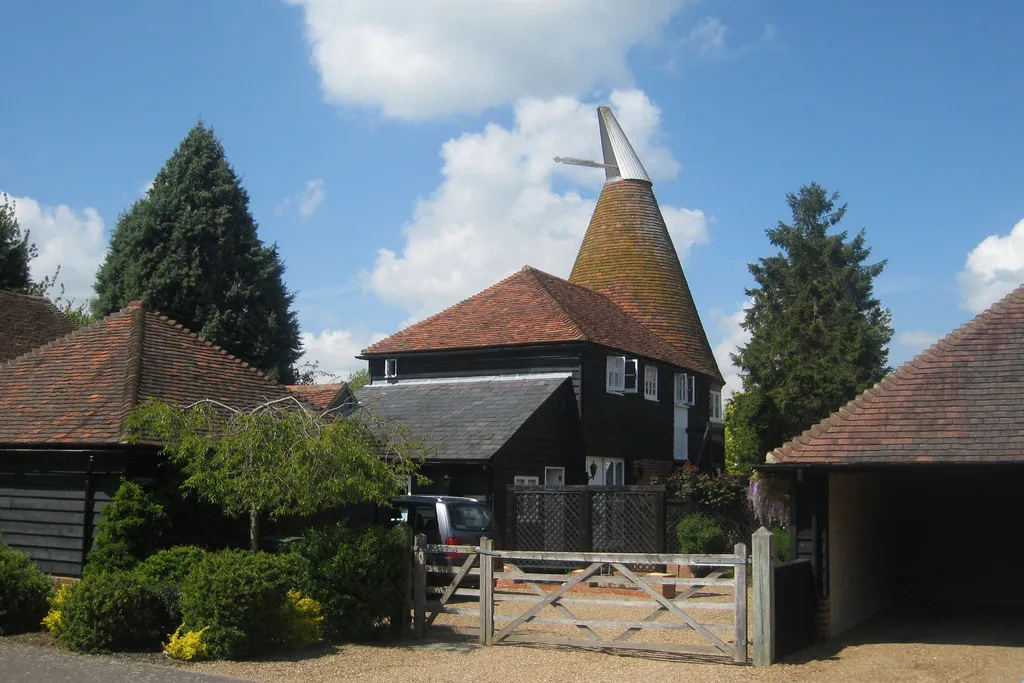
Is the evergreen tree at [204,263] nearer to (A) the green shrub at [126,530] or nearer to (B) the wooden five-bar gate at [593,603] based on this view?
(A) the green shrub at [126,530]

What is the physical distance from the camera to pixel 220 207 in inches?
1425

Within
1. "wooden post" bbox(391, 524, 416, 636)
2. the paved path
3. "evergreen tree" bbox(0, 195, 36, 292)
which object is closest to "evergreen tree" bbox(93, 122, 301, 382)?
"evergreen tree" bbox(0, 195, 36, 292)

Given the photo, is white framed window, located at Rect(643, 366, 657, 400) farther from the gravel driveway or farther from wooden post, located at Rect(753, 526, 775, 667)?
wooden post, located at Rect(753, 526, 775, 667)

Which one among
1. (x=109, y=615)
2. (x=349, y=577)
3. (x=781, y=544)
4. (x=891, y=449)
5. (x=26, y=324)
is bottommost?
(x=109, y=615)

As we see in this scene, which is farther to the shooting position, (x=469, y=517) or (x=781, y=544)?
(x=781, y=544)

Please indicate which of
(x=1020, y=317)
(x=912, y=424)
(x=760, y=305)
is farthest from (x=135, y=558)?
(x=760, y=305)

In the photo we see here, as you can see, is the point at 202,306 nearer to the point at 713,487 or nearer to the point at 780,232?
the point at 713,487

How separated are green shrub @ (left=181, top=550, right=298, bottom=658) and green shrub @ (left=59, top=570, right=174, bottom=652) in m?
0.45

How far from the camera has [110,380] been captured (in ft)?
54.8

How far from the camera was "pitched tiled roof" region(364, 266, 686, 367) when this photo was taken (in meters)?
27.6

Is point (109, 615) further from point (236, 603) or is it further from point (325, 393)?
point (325, 393)

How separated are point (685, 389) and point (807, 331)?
29.5ft

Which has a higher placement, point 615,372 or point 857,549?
point 615,372

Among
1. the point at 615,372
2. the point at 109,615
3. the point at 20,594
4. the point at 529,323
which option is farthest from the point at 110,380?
the point at 615,372
